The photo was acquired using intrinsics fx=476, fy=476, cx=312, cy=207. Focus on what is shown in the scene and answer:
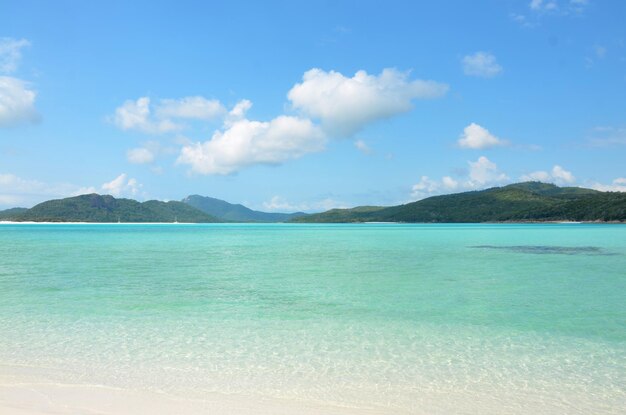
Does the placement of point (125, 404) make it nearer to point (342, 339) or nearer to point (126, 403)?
point (126, 403)

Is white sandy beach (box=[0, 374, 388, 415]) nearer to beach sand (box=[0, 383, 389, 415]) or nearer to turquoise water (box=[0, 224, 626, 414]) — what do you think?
beach sand (box=[0, 383, 389, 415])

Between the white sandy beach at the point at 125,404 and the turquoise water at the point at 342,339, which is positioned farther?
the turquoise water at the point at 342,339

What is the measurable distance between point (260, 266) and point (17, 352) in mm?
22319

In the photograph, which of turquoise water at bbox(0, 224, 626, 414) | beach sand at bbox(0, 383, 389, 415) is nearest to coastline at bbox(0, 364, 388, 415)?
beach sand at bbox(0, 383, 389, 415)

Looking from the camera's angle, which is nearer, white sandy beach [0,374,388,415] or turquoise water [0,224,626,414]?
white sandy beach [0,374,388,415]

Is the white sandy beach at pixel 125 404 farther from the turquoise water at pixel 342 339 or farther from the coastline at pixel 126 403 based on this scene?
the turquoise water at pixel 342 339

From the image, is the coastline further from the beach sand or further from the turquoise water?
the turquoise water

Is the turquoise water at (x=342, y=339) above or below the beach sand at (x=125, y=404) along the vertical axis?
below

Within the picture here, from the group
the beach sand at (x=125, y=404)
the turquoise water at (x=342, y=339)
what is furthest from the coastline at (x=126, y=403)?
the turquoise water at (x=342, y=339)

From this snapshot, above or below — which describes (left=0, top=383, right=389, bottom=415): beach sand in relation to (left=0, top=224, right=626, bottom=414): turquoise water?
above

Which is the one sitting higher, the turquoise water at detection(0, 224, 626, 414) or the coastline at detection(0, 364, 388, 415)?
the coastline at detection(0, 364, 388, 415)

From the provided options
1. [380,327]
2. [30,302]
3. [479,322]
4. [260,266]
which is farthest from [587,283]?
[30,302]

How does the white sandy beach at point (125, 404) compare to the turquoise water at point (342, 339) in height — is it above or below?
above

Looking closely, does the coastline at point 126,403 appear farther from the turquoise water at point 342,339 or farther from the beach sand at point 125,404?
the turquoise water at point 342,339
